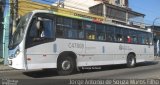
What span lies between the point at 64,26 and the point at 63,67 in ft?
6.78

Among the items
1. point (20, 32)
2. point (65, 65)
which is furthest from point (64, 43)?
point (20, 32)

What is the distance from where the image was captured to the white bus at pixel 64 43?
1452cm

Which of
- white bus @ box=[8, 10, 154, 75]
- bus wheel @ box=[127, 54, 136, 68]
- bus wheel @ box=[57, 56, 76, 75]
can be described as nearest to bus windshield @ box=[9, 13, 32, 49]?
white bus @ box=[8, 10, 154, 75]

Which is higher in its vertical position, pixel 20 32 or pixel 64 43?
pixel 20 32

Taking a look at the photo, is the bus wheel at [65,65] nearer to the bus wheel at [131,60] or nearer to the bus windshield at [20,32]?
the bus windshield at [20,32]

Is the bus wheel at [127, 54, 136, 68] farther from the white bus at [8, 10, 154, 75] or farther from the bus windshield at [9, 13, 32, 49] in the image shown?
the bus windshield at [9, 13, 32, 49]

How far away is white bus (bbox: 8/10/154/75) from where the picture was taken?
→ 47.6 ft

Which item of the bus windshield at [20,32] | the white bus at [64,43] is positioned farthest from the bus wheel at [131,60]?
the bus windshield at [20,32]

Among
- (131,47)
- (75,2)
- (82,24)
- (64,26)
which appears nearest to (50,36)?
(64,26)

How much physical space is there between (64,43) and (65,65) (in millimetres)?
1100

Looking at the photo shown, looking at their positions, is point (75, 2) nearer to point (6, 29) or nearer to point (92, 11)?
point (92, 11)

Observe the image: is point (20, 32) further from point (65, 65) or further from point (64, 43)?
point (65, 65)

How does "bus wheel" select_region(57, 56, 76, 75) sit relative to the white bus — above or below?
below

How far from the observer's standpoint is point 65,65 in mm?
16062
